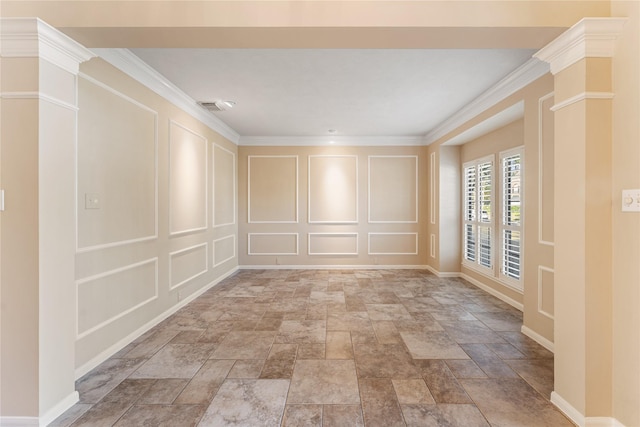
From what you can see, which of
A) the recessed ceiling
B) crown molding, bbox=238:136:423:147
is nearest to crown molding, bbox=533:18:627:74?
the recessed ceiling

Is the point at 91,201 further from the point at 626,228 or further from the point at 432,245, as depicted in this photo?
the point at 432,245

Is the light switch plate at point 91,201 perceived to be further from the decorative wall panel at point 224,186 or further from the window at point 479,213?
the window at point 479,213

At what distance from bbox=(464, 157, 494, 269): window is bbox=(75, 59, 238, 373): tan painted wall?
4.70 meters

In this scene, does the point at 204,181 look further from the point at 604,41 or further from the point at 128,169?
the point at 604,41

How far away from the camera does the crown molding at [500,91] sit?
296 centimetres

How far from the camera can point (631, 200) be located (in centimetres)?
164

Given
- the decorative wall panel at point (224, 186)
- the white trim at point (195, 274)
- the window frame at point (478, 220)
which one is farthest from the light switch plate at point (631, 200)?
the decorative wall panel at point (224, 186)

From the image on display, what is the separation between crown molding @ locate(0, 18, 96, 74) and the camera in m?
1.76

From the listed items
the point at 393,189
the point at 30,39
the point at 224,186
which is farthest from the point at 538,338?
the point at 224,186

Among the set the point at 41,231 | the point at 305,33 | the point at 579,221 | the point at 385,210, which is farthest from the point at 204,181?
the point at 579,221

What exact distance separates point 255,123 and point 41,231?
3.95 m

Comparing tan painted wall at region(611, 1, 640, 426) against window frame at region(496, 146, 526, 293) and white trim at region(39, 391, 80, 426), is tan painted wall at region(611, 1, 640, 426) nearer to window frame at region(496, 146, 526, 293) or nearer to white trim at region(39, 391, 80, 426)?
window frame at region(496, 146, 526, 293)

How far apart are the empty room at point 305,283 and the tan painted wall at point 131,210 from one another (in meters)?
0.03

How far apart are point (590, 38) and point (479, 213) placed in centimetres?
362
